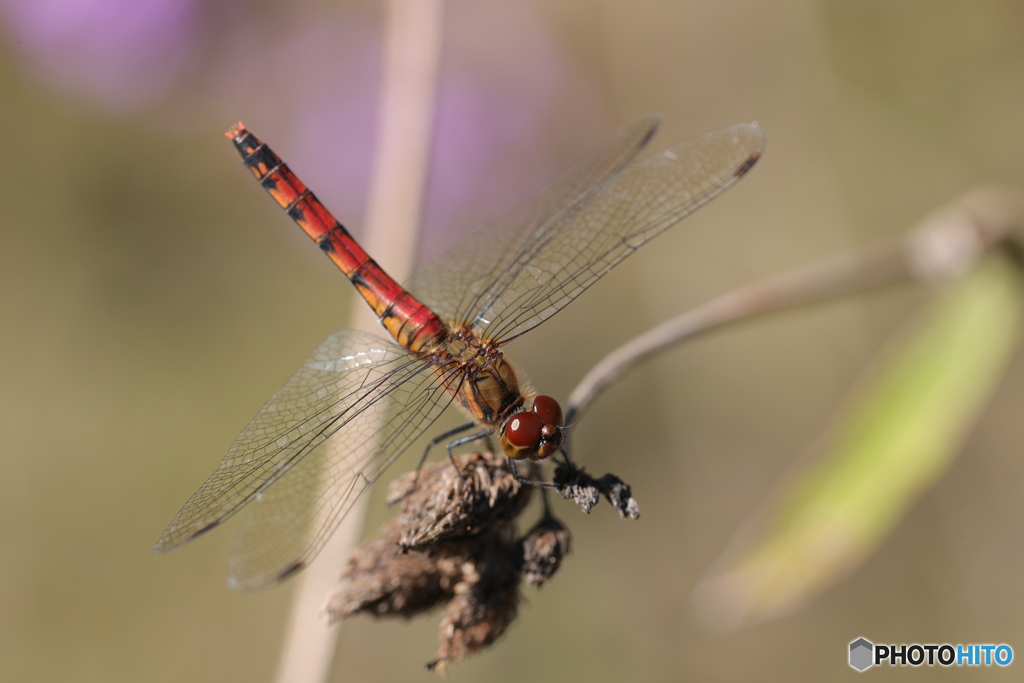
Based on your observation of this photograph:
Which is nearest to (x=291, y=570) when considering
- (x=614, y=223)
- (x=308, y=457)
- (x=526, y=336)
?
(x=308, y=457)

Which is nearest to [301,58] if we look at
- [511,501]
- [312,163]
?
[312,163]

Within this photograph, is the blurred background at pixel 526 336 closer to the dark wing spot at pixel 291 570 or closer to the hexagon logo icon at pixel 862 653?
the hexagon logo icon at pixel 862 653

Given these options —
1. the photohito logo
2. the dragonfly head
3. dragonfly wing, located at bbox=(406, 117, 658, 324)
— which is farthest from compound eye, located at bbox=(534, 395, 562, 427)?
the photohito logo

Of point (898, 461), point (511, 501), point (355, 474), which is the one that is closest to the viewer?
point (511, 501)

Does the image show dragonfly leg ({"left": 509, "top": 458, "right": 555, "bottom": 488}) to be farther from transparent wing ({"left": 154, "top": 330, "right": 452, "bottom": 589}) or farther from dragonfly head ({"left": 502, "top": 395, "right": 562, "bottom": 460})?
transparent wing ({"left": 154, "top": 330, "right": 452, "bottom": 589})

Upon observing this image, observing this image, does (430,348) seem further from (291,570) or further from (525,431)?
(291,570)

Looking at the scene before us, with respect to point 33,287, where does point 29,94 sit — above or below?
above

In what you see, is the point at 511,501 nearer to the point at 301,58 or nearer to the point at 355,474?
the point at 355,474

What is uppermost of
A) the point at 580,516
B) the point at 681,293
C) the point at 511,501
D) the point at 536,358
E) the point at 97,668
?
the point at 681,293
